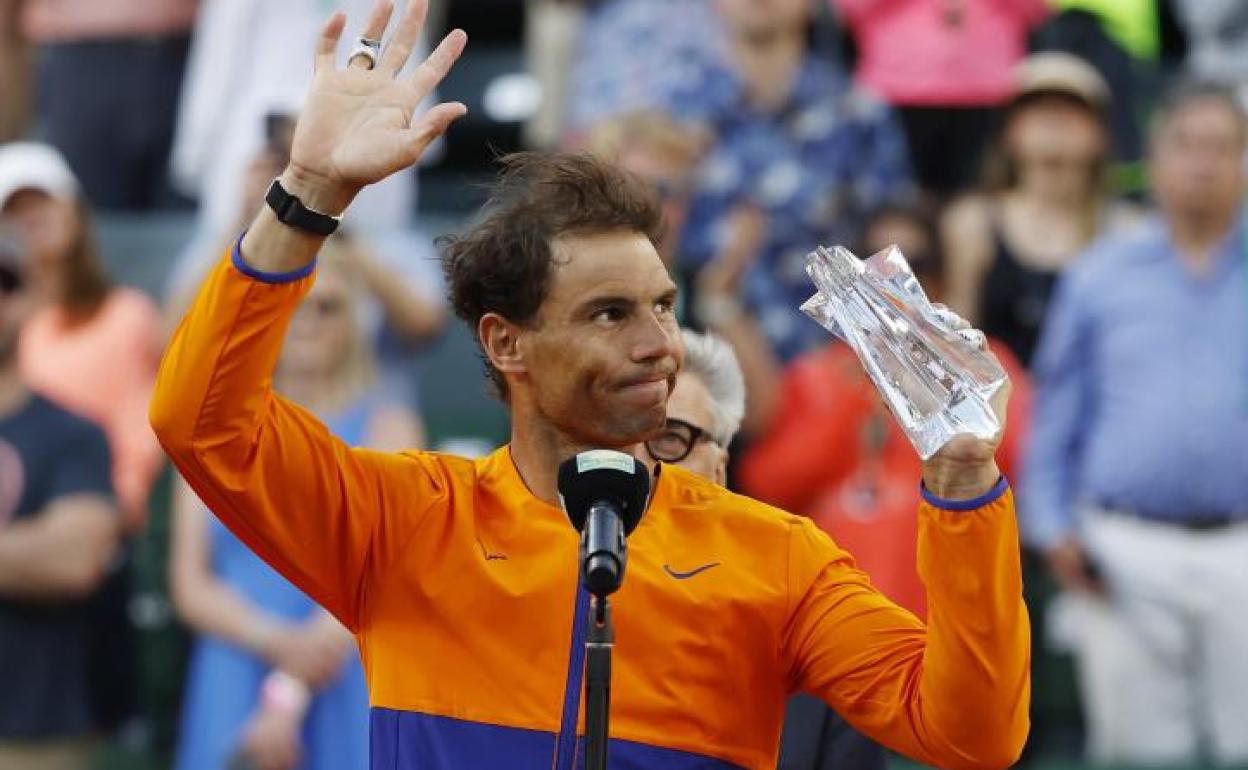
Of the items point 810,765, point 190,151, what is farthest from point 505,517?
point 190,151

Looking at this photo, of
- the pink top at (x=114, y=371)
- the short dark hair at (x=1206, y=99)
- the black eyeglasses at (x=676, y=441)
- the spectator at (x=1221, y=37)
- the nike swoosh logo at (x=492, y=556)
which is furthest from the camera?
the spectator at (x=1221, y=37)

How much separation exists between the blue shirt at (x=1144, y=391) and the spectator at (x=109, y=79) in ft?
11.6

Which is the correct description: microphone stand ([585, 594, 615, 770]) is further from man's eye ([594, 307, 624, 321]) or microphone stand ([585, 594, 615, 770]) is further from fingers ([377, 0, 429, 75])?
fingers ([377, 0, 429, 75])

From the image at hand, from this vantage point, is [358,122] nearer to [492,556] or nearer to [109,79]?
[492,556]

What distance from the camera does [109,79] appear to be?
8.99m

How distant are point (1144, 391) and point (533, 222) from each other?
4.24 metres

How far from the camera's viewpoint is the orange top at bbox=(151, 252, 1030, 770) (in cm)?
327

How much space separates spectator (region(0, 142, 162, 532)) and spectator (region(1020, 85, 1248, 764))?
2.83 metres

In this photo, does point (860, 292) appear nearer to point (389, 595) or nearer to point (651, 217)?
point (651, 217)

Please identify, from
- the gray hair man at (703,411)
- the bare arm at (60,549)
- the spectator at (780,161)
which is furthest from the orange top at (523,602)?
the spectator at (780,161)

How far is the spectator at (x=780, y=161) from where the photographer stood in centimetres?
785

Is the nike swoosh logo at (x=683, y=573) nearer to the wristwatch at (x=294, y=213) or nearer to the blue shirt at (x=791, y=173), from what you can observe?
the wristwatch at (x=294, y=213)

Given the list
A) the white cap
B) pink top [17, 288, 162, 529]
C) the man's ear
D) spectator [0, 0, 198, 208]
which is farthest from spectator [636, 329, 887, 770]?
spectator [0, 0, 198, 208]

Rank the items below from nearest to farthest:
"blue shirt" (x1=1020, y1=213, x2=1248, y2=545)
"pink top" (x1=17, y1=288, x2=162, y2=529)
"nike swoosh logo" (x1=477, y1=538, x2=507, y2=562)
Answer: "nike swoosh logo" (x1=477, y1=538, x2=507, y2=562)
"blue shirt" (x1=1020, y1=213, x2=1248, y2=545)
"pink top" (x1=17, y1=288, x2=162, y2=529)
